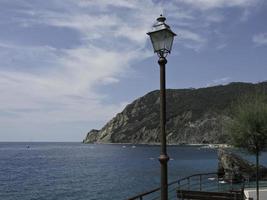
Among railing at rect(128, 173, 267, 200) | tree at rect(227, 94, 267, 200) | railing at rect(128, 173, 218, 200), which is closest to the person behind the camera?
railing at rect(128, 173, 218, 200)

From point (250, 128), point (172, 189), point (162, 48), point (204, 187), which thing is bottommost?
point (204, 187)

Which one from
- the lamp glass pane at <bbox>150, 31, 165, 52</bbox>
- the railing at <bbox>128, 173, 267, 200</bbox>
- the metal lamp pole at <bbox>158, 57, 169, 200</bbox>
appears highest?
the lamp glass pane at <bbox>150, 31, 165, 52</bbox>

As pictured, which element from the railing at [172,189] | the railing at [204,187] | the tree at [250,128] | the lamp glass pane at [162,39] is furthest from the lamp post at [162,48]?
the tree at [250,128]

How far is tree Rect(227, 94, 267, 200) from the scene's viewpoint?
23594mm

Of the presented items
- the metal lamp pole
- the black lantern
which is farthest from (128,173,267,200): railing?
the black lantern

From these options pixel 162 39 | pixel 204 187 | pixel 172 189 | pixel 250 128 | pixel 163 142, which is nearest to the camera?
pixel 162 39

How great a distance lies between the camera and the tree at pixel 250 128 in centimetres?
2359

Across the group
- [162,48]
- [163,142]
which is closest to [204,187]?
[163,142]

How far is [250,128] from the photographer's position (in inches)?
931

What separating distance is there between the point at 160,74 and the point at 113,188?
41256mm

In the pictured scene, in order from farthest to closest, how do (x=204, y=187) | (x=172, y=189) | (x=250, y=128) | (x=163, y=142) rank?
(x=204, y=187) < (x=172, y=189) < (x=250, y=128) < (x=163, y=142)

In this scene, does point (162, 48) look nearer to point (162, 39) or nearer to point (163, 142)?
point (162, 39)

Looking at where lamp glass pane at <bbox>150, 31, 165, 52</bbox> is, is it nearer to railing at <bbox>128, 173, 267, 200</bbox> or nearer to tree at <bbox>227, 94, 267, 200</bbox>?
railing at <bbox>128, 173, 267, 200</bbox>

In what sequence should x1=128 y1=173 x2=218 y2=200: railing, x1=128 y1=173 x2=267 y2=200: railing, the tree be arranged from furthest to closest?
1. the tree
2. x1=128 y1=173 x2=267 y2=200: railing
3. x1=128 y1=173 x2=218 y2=200: railing
